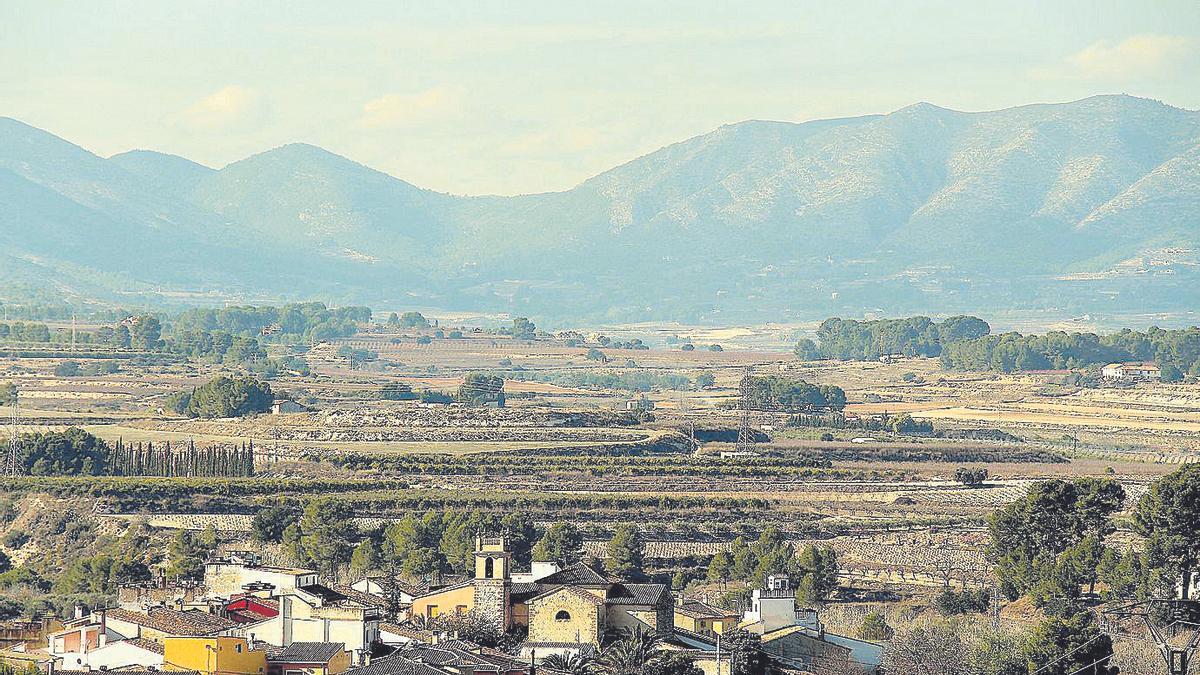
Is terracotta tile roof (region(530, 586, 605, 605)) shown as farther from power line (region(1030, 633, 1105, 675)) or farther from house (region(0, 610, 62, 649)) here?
house (region(0, 610, 62, 649))

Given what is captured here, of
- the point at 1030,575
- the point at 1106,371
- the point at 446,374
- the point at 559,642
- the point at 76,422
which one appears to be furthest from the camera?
the point at 446,374

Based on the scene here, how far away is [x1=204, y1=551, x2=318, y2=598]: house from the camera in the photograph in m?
47.6

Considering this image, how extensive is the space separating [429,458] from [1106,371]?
63.3 m

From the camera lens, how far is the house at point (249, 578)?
47.6m

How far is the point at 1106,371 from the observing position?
139 metres

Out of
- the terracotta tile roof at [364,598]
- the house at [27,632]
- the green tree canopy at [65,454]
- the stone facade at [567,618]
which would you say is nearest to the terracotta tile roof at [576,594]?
the stone facade at [567,618]

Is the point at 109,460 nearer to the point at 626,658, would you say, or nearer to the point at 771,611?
the point at 771,611

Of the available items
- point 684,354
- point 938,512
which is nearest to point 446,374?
point 684,354

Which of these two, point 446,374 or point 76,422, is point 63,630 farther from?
point 446,374

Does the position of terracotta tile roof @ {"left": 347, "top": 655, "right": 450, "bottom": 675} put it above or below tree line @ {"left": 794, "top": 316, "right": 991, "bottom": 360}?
below

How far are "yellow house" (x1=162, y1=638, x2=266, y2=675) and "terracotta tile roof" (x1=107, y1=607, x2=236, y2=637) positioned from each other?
0.44 meters

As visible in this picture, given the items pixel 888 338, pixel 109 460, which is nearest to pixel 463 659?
pixel 109 460

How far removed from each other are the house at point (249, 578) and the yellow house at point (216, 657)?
5707mm

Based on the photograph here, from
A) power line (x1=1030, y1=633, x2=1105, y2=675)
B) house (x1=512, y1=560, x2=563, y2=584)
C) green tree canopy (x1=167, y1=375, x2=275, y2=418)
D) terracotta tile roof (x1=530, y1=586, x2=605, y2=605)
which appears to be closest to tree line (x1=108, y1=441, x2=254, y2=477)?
green tree canopy (x1=167, y1=375, x2=275, y2=418)
